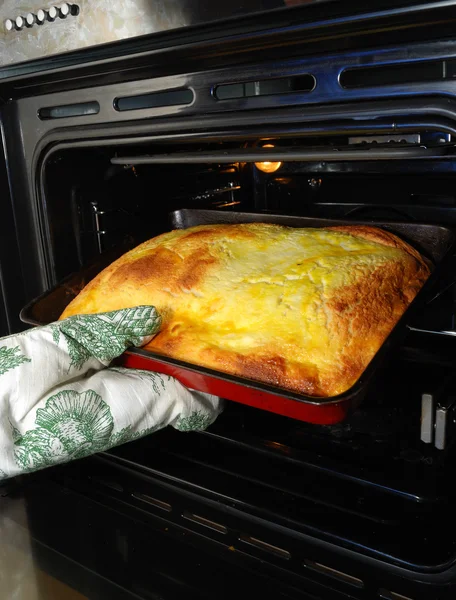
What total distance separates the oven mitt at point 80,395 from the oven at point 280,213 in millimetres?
136

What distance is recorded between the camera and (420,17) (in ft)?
1.88

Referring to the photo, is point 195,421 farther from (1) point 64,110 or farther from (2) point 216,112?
(1) point 64,110

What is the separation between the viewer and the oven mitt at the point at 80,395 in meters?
0.72

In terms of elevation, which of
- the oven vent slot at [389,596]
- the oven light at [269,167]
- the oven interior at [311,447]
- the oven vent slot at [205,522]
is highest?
the oven light at [269,167]

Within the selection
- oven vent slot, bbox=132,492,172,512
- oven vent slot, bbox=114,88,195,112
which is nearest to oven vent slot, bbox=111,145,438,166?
oven vent slot, bbox=114,88,195,112

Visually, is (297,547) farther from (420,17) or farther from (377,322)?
(420,17)

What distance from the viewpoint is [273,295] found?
2.80ft

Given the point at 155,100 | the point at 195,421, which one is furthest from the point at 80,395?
the point at 155,100

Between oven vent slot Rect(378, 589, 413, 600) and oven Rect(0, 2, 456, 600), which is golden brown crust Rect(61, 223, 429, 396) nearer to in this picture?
oven Rect(0, 2, 456, 600)

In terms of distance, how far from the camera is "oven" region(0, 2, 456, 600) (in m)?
0.66

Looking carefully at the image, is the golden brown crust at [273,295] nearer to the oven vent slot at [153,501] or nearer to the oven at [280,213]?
the oven at [280,213]

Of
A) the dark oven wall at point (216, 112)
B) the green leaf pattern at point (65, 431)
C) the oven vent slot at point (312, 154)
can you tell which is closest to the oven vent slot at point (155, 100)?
the dark oven wall at point (216, 112)

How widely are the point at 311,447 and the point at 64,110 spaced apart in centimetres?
73

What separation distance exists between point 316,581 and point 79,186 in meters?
0.80
